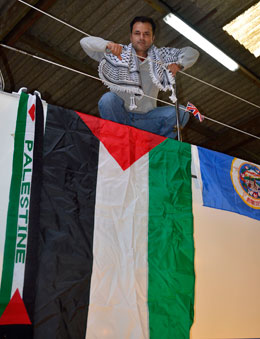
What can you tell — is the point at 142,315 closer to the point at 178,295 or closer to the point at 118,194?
the point at 178,295

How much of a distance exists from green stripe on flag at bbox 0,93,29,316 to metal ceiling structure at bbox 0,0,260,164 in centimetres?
148

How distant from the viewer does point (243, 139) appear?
5.33 m

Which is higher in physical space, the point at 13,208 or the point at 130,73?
the point at 130,73

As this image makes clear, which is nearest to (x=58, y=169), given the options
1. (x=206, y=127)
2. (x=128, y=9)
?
(x=128, y=9)

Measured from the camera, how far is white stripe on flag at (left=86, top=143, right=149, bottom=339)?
1.55m

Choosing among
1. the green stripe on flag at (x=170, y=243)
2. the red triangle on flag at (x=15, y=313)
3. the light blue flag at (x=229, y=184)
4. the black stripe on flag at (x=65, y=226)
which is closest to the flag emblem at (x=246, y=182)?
the light blue flag at (x=229, y=184)

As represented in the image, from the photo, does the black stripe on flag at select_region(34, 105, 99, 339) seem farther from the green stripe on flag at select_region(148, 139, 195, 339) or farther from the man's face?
the man's face

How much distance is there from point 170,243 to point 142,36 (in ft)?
4.63

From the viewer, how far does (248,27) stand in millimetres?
2963

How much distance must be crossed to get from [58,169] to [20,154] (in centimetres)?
18

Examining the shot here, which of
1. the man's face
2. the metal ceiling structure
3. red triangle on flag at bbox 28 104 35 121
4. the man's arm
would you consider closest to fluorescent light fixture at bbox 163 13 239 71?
the metal ceiling structure

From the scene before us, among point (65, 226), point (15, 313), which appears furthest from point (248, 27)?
point (15, 313)

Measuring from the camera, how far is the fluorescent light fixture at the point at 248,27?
282 centimetres

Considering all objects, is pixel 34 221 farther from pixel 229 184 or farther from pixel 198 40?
pixel 198 40
